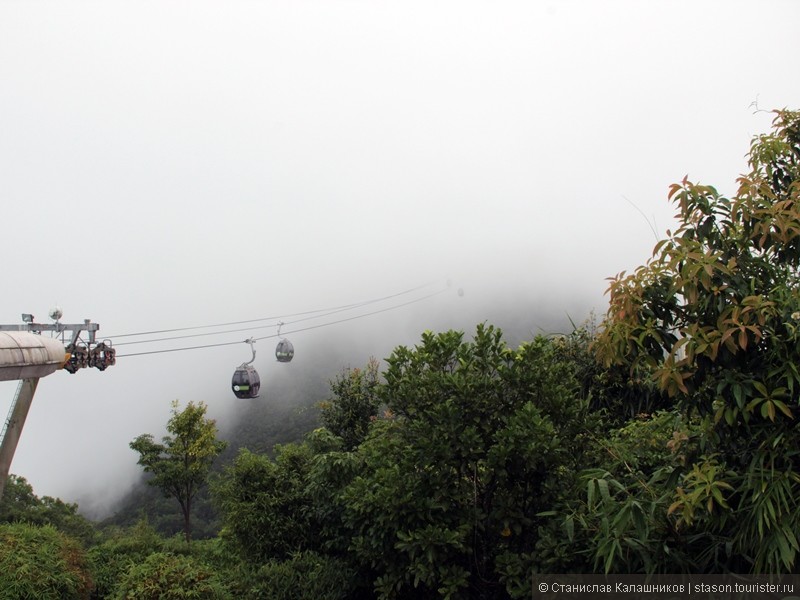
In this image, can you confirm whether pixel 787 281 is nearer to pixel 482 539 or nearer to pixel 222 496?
pixel 482 539

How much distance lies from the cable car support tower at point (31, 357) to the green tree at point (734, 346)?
5.82m

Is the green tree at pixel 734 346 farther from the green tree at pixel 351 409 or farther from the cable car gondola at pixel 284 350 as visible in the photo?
the cable car gondola at pixel 284 350

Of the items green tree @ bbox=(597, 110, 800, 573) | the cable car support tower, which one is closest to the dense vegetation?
green tree @ bbox=(597, 110, 800, 573)

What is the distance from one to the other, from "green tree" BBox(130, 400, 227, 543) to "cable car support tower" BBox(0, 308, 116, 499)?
613 cm

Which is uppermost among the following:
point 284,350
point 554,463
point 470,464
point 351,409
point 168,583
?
point 284,350

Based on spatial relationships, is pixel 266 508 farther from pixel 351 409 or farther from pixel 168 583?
pixel 351 409

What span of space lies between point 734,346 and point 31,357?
Answer: 21.9 ft

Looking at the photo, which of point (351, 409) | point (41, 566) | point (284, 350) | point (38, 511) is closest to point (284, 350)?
point (284, 350)

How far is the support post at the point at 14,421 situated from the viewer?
8414 millimetres

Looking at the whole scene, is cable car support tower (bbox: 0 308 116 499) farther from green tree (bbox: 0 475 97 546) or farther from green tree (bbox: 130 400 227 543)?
green tree (bbox: 0 475 97 546)

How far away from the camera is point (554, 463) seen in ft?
19.6

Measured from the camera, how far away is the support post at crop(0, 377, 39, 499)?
8.41m

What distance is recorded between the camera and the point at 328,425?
1022 cm

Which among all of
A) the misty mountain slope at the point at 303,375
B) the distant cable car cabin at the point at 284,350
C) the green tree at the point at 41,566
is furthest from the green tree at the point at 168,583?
the misty mountain slope at the point at 303,375
